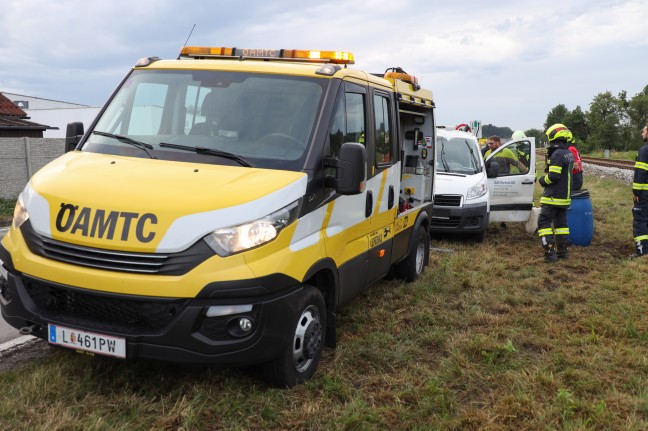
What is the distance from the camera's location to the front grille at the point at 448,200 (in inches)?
388

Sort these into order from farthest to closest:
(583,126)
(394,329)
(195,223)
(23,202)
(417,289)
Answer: (583,126)
(417,289)
(394,329)
(23,202)
(195,223)

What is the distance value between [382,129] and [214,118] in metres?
1.76

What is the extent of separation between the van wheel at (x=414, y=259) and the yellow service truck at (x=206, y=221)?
180 cm

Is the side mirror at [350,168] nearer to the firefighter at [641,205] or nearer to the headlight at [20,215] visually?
the headlight at [20,215]

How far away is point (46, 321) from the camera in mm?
3492

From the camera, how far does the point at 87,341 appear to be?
3404 millimetres

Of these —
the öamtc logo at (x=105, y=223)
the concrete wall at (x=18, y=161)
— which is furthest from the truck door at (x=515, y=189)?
the concrete wall at (x=18, y=161)

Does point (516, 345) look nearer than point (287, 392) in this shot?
No

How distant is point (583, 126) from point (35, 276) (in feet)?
372

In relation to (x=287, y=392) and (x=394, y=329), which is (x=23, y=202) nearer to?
(x=287, y=392)

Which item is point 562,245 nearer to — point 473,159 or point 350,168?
point 473,159

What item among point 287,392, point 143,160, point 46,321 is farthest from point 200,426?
point 143,160

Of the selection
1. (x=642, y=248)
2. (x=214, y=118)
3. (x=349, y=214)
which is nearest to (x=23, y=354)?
(x=214, y=118)

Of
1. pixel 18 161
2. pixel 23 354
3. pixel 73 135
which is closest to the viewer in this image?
pixel 23 354
